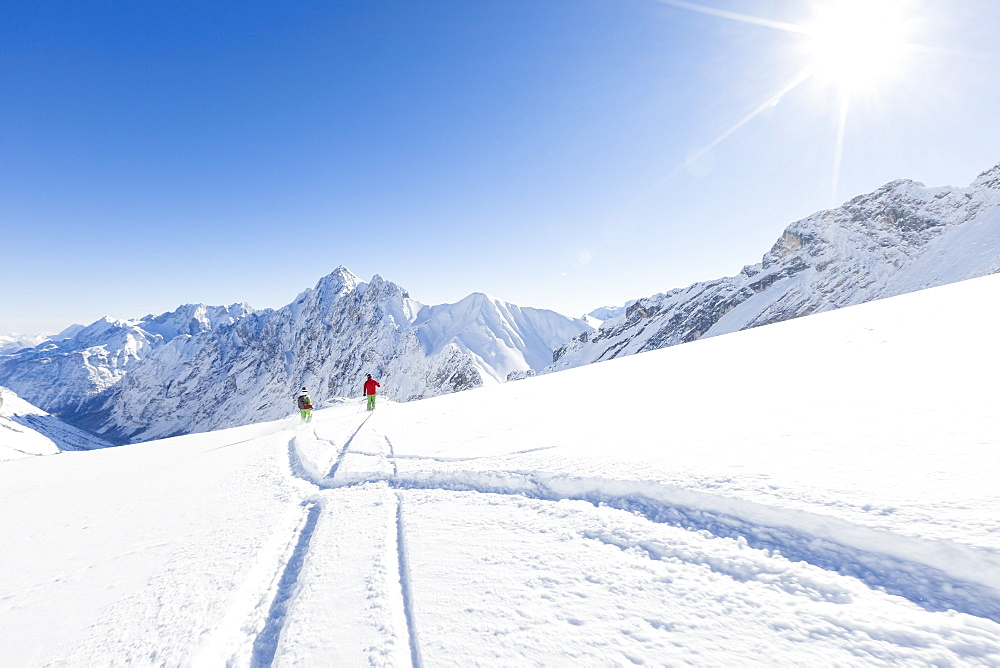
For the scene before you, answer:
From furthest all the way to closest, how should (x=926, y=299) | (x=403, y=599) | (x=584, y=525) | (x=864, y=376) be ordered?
(x=926, y=299), (x=864, y=376), (x=584, y=525), (x=403, y=599)

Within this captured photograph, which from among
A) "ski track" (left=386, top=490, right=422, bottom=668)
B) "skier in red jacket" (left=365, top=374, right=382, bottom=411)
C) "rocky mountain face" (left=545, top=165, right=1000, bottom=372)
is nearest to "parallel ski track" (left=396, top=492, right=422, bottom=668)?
"ski track" (left=386, top=490, right=422, bottom=668)

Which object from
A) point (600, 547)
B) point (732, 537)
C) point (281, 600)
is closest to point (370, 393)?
point (281, 600)

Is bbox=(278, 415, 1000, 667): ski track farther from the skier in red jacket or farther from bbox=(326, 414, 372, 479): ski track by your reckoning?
the skier in red jacket

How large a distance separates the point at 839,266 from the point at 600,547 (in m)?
162

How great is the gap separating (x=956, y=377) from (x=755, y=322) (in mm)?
127781

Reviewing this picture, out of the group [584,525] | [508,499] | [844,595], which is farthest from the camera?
[508,499]

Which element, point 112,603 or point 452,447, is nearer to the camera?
point 112,603

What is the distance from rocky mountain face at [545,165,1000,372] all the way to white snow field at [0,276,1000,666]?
403ft

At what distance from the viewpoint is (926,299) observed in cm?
1163

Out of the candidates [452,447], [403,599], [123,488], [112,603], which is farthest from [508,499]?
[123,488]

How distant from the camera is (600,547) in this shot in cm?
349

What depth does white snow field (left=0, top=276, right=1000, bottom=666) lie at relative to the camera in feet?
7.93

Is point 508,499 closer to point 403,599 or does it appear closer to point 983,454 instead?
point 403,599

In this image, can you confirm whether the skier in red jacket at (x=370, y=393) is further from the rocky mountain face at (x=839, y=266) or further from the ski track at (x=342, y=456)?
the rocky mountain face at (x=839, y=266)
